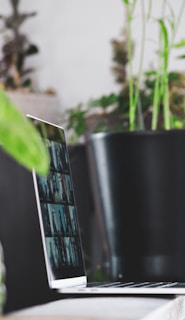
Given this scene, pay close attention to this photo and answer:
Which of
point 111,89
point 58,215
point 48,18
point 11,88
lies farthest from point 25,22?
point 58,215

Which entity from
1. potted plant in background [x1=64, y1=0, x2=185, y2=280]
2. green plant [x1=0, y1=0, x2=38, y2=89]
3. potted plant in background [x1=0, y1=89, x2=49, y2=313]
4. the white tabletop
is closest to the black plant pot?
potted plant in background [x1=64, y1=0, x2=185, y2=280]

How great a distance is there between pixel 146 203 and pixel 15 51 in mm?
1347

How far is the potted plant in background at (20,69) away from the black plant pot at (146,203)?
112 cm

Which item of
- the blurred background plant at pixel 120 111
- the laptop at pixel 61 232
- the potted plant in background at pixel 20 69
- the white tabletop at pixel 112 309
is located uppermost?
the potted plant in background at pixel 20 69

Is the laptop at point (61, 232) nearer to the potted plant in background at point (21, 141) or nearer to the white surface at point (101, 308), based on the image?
the white surface at point (101, 308)

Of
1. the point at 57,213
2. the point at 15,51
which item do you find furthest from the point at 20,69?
the point at 57,213

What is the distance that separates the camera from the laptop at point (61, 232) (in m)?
0.72

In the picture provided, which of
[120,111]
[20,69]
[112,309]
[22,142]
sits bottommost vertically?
[112,309]

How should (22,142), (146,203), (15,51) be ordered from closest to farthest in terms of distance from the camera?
(22,142), (146,203), (15,51)

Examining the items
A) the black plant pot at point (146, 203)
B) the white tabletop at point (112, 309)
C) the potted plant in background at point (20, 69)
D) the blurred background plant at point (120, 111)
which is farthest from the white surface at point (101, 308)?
the potted plant in background at point (20, 69)

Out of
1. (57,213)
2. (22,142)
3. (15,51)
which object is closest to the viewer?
(22,142)

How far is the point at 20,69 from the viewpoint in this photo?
214 cm

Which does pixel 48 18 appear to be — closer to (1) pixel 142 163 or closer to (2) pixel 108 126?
(2) pixel 108 126

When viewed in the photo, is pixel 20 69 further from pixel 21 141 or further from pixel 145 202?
pixel 21 141
